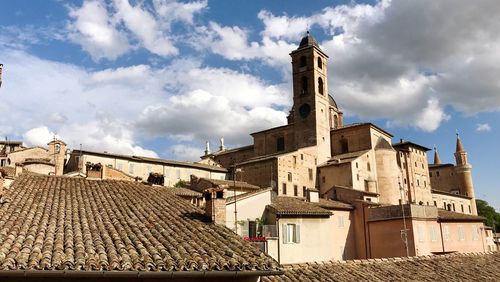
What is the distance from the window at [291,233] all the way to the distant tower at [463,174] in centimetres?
6368

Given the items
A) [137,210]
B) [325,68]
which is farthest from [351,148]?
[137,210]

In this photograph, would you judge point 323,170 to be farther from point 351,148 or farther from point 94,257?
point 94,257

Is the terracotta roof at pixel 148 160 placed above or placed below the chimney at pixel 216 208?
above

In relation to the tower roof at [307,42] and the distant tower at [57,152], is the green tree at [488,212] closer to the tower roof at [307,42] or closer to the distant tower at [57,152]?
the tower roof at [307,42]

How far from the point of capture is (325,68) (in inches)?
2721

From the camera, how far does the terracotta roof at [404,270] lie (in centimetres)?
1469

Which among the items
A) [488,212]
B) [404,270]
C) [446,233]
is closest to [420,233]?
[446,233]

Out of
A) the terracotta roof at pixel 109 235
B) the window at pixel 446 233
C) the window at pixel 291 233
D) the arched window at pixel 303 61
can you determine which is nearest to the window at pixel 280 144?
the arched window at pixel 303 61

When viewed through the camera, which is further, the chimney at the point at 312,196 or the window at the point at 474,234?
the window at the point at 474,234

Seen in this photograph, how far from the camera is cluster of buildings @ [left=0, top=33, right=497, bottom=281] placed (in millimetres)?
8797

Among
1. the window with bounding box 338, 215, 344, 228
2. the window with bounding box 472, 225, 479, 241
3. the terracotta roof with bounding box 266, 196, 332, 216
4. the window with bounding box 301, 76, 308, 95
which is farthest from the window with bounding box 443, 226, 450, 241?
the window with bounding box 301, 76, 308, 95

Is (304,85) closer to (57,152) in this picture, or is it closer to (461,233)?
(461,233)

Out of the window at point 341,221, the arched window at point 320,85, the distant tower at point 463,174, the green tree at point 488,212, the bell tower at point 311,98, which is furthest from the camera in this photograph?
the green tree at point 488,212

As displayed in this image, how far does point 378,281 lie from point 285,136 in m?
52.3
